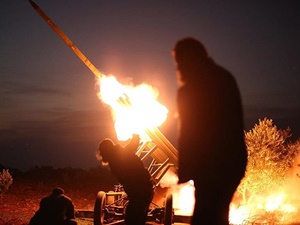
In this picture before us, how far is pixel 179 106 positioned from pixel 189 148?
0.44 m

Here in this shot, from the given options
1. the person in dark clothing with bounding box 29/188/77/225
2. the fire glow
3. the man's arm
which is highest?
the fire glow

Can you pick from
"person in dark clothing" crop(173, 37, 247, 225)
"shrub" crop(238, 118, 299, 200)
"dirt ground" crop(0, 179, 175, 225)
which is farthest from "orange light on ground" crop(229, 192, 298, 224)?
"person in dark clothing" crop(173, 37, 247, 225)

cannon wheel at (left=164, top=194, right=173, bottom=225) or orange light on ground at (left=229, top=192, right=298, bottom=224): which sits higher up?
orange light on ground at (left=229, top=192, right=298, bottom=224)

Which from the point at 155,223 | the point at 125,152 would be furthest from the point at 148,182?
the point at 155,223

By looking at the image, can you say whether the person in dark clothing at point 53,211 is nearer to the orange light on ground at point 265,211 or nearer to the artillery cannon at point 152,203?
the artillery cannon at point 152,203

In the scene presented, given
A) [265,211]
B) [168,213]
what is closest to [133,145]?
[168,213]

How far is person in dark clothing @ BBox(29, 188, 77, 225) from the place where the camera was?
7.15m

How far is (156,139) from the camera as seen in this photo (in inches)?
413

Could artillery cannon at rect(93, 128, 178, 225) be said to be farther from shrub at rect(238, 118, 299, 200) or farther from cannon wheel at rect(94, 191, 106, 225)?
shrub at rect(238, 118, 299, 200)

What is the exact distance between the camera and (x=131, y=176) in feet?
22.8

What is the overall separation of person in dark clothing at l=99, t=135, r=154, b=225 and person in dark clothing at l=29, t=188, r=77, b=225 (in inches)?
47.1

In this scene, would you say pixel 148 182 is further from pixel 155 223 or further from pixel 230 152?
pixel 155 223

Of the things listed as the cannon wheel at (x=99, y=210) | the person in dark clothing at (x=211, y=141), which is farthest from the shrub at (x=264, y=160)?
the person in dark clothing at (x=211, y=141)

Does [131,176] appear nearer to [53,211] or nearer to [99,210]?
[53,211]
